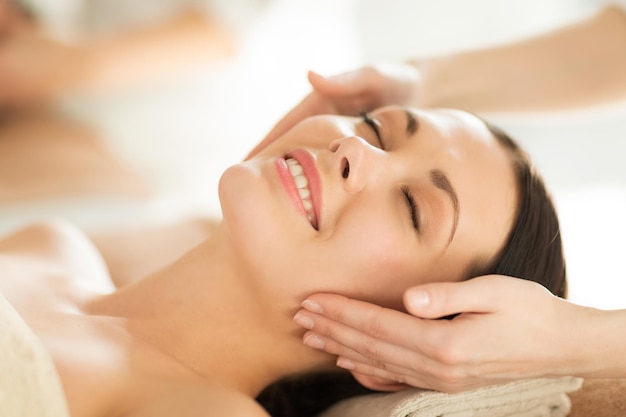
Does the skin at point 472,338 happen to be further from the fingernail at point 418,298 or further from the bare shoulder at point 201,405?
the bare shoulder at point 201,405

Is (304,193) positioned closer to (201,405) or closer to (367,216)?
(367,216)

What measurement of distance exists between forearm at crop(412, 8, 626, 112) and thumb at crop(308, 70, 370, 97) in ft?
1.00

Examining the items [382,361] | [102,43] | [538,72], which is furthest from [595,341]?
[102,43]

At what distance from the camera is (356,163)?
1.30 m

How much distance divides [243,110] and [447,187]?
1564 millimetres

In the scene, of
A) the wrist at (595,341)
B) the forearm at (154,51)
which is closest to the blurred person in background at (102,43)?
the forearm at (154,51)

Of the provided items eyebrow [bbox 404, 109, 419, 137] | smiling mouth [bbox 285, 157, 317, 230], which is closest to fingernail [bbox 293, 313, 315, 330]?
smiling mouth [bbox 285, 157, 317, 230]

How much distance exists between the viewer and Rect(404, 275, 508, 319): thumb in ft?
3.78

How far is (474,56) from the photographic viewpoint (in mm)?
2010

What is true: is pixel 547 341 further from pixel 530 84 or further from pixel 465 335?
pixel 530 84

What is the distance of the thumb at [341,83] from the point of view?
1.64 m

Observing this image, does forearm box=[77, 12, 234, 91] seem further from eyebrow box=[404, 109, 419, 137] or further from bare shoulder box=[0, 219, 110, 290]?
eyebrow box=[404, 109, 419, 137]

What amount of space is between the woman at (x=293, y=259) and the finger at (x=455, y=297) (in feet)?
0.53

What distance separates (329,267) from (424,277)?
17 centimetres
